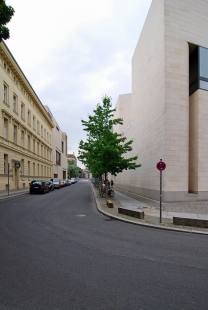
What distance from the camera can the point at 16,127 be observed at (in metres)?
30.8

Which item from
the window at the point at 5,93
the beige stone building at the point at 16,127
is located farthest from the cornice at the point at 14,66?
the window at the point at 5,93

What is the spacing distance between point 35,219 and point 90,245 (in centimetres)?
447

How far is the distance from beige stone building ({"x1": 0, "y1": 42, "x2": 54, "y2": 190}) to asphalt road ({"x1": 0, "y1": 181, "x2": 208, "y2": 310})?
1554 centimetres

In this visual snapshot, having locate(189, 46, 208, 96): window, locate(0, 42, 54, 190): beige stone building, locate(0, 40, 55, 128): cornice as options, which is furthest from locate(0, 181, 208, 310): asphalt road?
locate(0, 40, 55, 128): cornice

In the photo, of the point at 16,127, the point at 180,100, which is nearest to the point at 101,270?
the point at 180,100

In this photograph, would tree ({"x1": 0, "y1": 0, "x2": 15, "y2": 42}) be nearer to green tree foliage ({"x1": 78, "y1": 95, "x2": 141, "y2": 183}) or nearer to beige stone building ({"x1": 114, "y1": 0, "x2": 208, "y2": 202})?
green tree foliage ({"x1": 78, "y1": 95, "x2": 141, "y2": 183})

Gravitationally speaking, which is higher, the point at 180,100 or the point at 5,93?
the point at 5,93

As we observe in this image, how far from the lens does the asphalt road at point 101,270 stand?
3205mm

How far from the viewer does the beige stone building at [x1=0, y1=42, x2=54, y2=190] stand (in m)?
26.0

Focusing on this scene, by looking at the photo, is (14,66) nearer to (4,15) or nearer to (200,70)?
(200,70)

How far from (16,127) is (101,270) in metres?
29.4

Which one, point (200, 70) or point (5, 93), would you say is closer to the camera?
point (200, 70)

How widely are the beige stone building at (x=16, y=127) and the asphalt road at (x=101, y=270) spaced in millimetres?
15545

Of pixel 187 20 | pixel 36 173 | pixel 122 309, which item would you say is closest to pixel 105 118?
pixel 187 20
